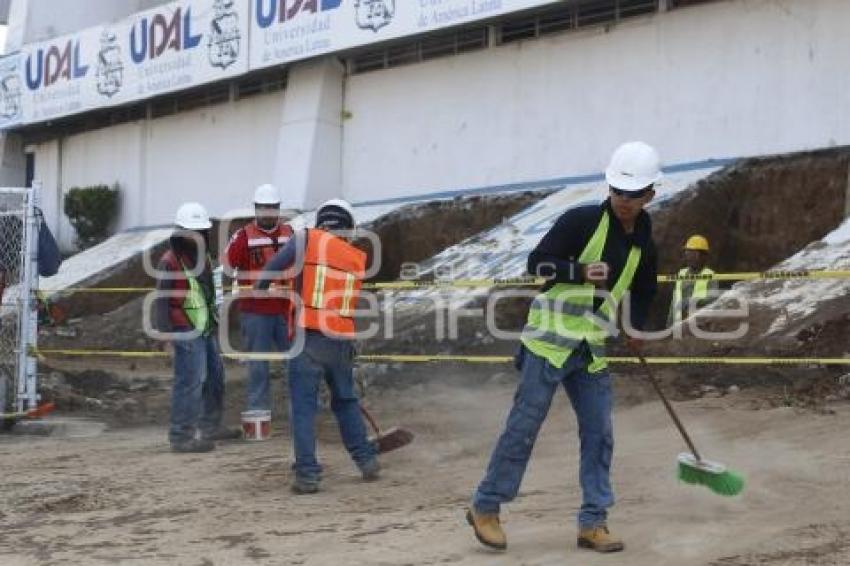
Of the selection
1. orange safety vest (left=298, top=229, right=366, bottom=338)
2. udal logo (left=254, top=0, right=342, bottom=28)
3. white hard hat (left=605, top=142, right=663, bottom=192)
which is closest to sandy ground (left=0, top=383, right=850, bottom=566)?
orange safety vest (left=298, top=229, right=366, bottom=338)

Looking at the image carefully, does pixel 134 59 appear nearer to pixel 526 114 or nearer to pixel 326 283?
pixel 526 114

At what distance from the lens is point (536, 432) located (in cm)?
477

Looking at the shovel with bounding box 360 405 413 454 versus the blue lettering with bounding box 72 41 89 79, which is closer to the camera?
the shovel with bounding box 360 405 413 454

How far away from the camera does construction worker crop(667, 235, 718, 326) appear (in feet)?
32.0

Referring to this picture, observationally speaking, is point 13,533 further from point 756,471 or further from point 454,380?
point 454,380

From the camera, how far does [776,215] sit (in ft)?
39.4

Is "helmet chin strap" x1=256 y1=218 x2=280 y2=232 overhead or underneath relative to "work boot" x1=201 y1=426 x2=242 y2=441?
overhead

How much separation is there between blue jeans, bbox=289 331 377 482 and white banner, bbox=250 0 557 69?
30.2ft

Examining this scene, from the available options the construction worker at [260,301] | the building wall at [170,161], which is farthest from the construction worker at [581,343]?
Result: the building wall at [170,161]

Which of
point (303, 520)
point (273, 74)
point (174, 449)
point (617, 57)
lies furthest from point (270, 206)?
point (273, 74)

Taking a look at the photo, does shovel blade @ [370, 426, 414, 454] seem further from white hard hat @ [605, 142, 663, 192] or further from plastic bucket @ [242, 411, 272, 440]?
white hard hat @ [605, 142, 663, 192]

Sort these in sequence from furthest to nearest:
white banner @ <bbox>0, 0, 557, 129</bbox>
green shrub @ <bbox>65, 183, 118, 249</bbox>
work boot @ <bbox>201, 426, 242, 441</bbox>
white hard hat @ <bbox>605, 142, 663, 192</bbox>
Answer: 1. green shrub @ <bbox>65, 183, 118, 249</bbox>
2. white banner @ <bbox>0, 0, 557, 129</bbox>
3. work boot @ <bbox>201, 426, 242, 441</bbox>
4. white hard hat @ <bbox>605, 142, 663, 192</bbox>

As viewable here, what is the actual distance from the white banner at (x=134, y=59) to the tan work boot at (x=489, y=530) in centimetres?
1593

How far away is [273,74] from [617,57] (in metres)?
7.68
